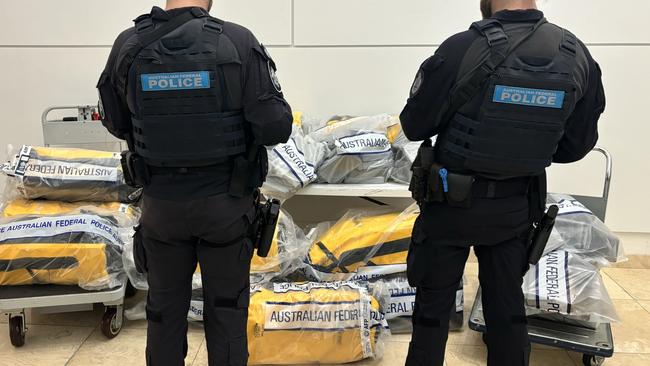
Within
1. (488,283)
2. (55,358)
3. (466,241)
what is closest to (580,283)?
(488,283)

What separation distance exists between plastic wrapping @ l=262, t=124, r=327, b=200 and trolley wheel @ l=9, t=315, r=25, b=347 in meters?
1.24

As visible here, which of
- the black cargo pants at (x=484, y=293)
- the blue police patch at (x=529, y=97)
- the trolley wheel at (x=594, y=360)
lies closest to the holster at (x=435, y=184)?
the black cargo pants at (x=484, y=293)

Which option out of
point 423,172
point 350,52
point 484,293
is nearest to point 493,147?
point 423,172

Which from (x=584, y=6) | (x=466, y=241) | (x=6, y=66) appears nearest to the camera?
(x=466, y=241)

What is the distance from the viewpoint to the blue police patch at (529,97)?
1.42m

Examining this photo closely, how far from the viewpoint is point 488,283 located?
1.65m

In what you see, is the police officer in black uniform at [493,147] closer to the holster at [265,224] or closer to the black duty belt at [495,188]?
the black duty belt at [495,188]

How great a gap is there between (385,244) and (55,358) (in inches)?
62.4

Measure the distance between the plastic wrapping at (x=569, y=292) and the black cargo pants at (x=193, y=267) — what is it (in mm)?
1209

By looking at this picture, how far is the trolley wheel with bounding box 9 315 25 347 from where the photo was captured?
212cm

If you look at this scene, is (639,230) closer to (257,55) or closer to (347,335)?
(347,335)

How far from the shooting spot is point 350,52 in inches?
118

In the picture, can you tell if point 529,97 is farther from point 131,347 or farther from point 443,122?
point 131,347

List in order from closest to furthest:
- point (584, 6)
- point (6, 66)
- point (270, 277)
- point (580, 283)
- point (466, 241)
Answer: point (466, 241), point (580, 283), point (270, 277), point (584, 6), point (6, 66)
